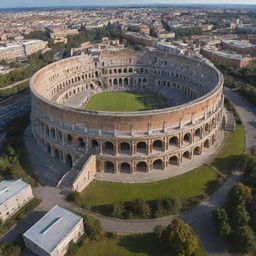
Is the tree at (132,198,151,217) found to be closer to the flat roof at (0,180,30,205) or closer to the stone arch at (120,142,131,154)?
the stone arch at (120,142,131,154)

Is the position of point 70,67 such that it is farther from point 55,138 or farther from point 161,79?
point 55,138

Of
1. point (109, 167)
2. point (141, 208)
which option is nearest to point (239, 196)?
point (141, 208)

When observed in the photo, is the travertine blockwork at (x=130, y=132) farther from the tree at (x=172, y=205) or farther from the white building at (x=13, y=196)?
the white building at (x=13, y=196)

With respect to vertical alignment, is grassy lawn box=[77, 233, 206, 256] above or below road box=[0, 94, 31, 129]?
above

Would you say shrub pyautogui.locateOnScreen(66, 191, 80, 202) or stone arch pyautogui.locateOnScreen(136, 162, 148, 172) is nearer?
shrub pyautogui.locateOnScreen(66, 191, 80, 202)

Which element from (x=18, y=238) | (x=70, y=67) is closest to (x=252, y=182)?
(x=18, y=238)

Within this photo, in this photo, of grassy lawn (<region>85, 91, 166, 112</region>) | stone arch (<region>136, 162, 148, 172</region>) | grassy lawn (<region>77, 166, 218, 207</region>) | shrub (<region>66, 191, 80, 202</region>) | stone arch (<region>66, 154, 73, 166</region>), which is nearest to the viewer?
shrub (<region>66, 191, 80, 202</region>)

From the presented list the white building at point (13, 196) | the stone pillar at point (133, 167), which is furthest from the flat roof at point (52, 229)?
the stone pillar at point (133, 167)

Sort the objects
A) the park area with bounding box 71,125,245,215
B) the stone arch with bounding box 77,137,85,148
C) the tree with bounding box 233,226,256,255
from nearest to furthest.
→ the tree with bounding box 233,226,256,255, the park area with bounding box 71,125,245,215, the stone arch with bounding box 77,137,85,148

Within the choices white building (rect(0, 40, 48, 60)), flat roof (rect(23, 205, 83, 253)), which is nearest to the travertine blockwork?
flat roof (rect(23, 205, 83, 253))
